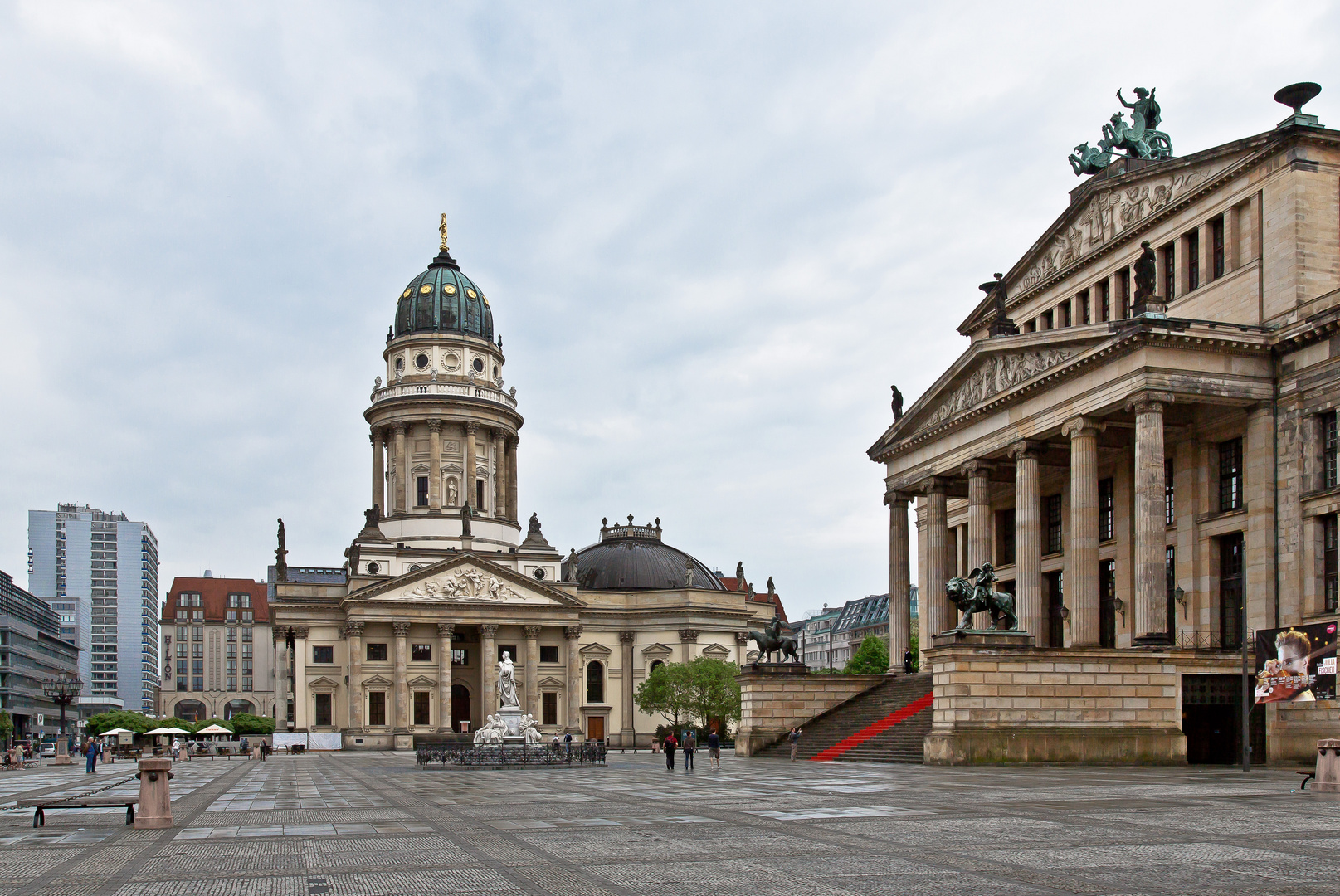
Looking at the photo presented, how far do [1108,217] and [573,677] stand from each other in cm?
6760

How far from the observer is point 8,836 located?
75.4 ft

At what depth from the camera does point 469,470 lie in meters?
120

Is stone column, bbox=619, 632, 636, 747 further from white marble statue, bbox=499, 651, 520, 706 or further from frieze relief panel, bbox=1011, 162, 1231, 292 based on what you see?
frieze relief panel, bbox=1011, 162, 1231, 292

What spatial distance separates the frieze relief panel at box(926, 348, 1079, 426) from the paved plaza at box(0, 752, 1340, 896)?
1849 centimetres

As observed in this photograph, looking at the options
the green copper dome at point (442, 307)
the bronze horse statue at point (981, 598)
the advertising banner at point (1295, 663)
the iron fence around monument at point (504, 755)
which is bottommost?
the iron fence around monument at point (504, 755)

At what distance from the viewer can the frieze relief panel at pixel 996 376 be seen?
4978 centimetres

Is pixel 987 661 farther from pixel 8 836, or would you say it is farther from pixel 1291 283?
pixel 8 836

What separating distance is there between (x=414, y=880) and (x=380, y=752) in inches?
3349

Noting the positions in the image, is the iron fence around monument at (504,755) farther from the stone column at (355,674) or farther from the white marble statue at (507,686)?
the stone column at (355,674)

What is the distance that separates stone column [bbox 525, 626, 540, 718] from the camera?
11031 centimetres

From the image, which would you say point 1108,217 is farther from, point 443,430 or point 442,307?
point 442,307

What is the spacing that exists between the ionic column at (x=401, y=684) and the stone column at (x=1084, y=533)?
6879 centimetres

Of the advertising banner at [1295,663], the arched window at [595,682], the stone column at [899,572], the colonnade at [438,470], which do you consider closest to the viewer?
the advertising banner at [1295,663]

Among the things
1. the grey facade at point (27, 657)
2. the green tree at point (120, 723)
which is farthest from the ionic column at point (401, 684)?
the grey facade at point (27, 657)
